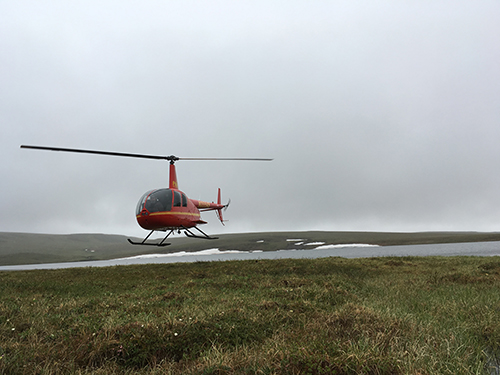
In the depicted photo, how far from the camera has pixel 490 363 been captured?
5.35 metres

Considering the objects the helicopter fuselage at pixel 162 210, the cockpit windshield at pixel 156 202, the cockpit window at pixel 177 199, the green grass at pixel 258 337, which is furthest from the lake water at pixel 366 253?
the green grass at pixel 258 337

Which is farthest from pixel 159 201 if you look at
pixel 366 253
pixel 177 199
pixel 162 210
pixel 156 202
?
pixel 366 253

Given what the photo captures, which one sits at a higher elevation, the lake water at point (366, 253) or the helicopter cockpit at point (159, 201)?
the helicopter cockpit at point (159, 201)

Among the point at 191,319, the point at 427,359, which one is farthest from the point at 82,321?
the point at 427,359

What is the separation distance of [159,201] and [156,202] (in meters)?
0.21

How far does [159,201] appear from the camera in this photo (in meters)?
19.1

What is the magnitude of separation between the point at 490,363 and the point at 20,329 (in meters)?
10.9

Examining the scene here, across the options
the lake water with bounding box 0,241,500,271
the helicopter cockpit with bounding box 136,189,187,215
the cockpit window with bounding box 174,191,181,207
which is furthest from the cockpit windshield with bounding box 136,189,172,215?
the lake water with bounding box 0,241,500,271

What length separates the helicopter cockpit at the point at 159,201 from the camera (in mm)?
18938

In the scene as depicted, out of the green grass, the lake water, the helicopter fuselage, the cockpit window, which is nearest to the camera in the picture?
the green grass

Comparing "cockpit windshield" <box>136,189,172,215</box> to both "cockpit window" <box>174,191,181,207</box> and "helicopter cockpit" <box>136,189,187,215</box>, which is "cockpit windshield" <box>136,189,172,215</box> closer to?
"helicopter cockpit" <box>136,189,187,215</box>

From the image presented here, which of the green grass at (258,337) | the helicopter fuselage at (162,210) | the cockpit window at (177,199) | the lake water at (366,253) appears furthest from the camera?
the lake water at (366,253)

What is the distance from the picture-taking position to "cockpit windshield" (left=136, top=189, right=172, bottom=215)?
18.9m

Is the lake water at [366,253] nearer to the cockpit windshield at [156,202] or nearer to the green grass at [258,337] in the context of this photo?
the cockpit windshield at [156,202]
